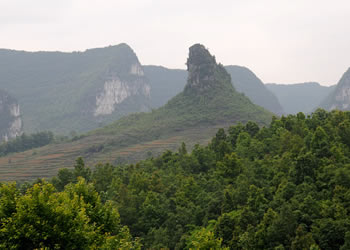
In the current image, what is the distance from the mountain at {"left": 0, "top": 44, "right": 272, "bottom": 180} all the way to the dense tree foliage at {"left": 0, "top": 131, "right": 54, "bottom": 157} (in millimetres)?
16264

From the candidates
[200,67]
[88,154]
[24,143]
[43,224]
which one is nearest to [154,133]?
[88,154]

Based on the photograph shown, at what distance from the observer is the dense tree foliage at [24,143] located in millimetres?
157625

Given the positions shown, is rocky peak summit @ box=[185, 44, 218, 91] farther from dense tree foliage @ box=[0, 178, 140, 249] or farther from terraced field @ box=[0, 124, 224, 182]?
dense tree foliage @ box=[0, 178, 140, 249]

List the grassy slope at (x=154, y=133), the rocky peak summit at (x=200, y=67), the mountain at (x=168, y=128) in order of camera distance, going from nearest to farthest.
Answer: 1. the grassy slope at (x=154, y=133)
2. the mountain at (x=168, y=128)
3. the rocky peak summit at (x=200, y=67)

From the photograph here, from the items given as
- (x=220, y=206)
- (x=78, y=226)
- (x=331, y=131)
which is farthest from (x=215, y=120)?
(x=78, y=226)

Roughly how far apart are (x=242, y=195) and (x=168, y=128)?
4002 inches

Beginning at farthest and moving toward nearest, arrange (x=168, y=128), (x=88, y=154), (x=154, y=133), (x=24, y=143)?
(x=24, y=143) → (x=168, y=128) → (x=154, y=133) → (x=88, y=154)

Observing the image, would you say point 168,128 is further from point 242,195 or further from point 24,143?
point 242,195

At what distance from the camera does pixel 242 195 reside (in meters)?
36.7

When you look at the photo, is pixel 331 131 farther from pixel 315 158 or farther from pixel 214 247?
pixel 214 247

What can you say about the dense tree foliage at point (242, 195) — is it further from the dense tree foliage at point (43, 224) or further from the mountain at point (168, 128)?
the mountain at point (168, 128)

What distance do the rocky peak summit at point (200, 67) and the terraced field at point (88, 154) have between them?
84.4ft

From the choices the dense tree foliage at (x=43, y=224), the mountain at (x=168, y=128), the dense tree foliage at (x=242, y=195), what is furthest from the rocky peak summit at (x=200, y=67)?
the dense tree foliage at (x=43, y=224)

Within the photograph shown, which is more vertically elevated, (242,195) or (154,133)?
(154,133)
